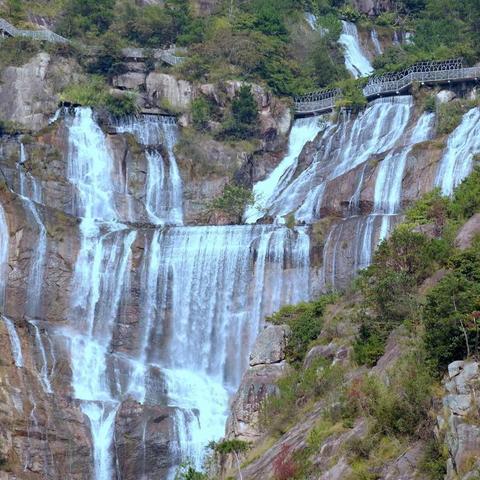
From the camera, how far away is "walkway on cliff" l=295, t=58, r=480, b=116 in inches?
2589

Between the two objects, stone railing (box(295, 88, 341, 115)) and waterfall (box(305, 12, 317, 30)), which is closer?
stone railing (box(295, 88, 341, 115))

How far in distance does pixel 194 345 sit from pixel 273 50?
2861 centimetres

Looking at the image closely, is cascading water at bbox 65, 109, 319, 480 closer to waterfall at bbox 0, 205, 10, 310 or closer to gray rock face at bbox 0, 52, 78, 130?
waterfall at bbox 0, 205, 10, 310

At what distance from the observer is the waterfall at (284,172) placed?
6338cm

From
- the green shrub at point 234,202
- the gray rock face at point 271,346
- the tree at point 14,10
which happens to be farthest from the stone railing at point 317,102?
the gray rock face at point 271,346

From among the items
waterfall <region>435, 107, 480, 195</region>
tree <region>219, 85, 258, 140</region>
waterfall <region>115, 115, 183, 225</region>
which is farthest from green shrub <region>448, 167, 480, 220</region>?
tree <region>219, 85, 258, 140</region>

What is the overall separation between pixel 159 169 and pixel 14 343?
19.0 meters

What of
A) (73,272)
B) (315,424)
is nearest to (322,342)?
(315,424)

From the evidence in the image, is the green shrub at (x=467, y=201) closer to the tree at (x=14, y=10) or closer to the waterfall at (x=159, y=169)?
the waterfall at (x=159, y=169)

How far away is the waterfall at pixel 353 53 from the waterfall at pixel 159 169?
54.9ft

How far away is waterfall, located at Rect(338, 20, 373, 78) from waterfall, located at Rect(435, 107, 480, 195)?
21.9 metres

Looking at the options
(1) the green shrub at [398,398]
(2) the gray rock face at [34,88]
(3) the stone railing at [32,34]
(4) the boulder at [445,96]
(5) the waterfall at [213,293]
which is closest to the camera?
(1) the green shrub at [398,398]

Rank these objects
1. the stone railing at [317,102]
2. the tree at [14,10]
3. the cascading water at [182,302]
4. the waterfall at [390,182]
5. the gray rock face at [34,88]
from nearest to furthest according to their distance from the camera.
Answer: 1. the cascading water at [182,302]
2. the waterfall at [390,182]
3. the gray rock face at [34,88]
4. the stone railing at [317,102]
5. the tree at [14,10]

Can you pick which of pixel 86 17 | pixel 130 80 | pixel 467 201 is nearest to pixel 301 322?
pixel 467 201
